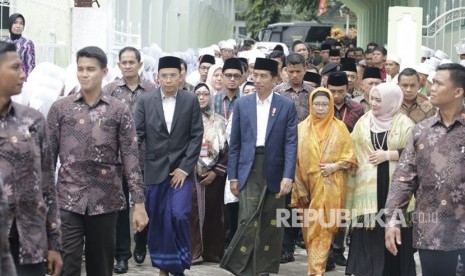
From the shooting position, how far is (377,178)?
9.39 meters

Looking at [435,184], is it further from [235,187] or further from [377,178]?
[235,187]

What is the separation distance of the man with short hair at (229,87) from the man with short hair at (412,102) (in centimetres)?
194

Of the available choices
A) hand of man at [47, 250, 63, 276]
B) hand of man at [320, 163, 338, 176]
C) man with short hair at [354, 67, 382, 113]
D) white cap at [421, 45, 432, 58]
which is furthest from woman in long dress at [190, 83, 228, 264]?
white cap at [421, 45, 432, 58]

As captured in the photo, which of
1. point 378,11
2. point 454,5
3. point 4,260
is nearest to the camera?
point 4,260

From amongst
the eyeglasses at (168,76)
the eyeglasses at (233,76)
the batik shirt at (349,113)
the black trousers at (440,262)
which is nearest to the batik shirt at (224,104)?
the eyeglasses at (233,76)

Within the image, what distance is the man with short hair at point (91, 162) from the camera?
7516 mm

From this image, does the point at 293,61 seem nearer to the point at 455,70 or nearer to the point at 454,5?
the point at 455,70

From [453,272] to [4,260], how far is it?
3140mm

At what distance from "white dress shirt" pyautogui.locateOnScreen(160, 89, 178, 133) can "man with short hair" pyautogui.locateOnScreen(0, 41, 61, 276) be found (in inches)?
142

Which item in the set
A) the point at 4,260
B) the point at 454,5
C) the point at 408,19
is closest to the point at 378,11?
the point at 454,5

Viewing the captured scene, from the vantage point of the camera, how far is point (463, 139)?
680cm

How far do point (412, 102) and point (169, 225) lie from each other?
251cm

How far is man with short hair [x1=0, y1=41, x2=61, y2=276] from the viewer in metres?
5.76

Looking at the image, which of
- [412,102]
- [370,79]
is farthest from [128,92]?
[412,102]
